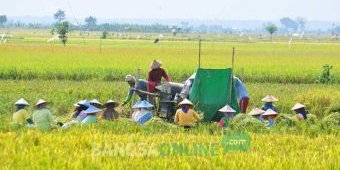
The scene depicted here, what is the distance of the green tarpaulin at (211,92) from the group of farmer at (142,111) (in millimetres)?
171

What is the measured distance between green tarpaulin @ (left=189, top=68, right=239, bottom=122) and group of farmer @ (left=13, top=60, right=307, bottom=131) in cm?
17

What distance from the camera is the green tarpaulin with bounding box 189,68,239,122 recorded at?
38.4 ft

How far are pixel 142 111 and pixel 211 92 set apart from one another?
1.70 metres

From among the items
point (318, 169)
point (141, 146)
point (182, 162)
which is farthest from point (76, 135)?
point (318, 169)

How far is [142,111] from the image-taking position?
10758 mm

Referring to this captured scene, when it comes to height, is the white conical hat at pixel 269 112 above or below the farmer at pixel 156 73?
below

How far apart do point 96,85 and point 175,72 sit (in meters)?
4.80

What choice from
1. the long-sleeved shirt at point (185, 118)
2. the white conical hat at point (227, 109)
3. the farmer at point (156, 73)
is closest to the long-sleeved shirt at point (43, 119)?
the long-sleeved shirt at point (185, 118)

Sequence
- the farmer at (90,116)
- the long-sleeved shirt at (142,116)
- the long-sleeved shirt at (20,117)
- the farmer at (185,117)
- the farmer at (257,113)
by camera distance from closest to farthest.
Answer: the farmer at (90,116) < the farmer at (185,117) < the long-sleeved shirt at (20,117) < the long-sleeved shirt at (142,116) < the farmer at (257,113)

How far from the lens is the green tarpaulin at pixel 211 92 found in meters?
11.7

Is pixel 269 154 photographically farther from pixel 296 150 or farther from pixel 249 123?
pixel 249 123

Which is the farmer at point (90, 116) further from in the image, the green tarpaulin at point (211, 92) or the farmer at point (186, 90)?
the green tarpaulin at point (211, 92)

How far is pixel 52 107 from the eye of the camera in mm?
14250

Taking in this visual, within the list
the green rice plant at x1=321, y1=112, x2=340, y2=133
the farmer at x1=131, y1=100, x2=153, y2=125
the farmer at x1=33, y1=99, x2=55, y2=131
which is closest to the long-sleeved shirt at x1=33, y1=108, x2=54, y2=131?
the farmer at x1=33, y1=99, x2=55, y2=131
